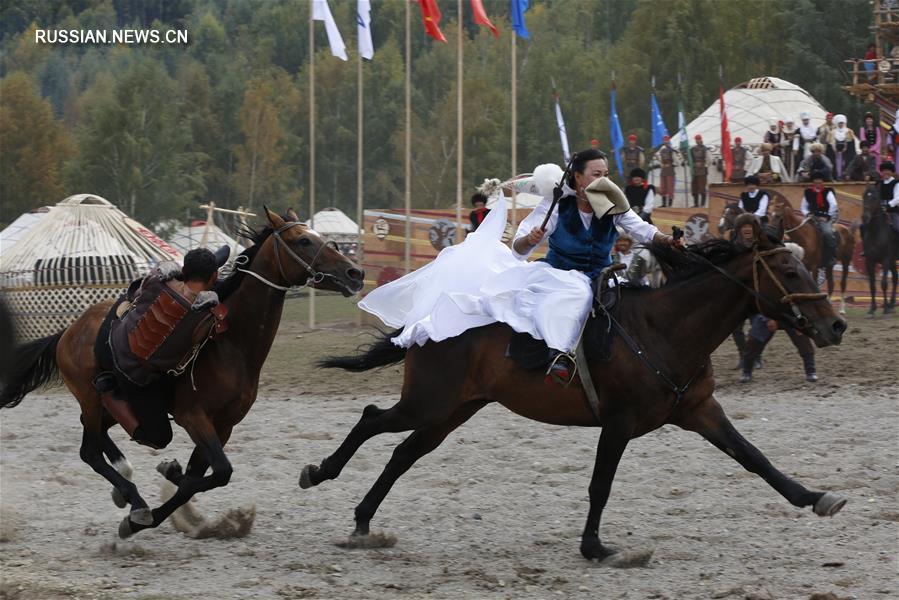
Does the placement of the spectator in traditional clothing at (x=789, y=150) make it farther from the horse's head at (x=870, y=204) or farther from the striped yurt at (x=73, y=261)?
the striped yurt at (x=73, y=261)

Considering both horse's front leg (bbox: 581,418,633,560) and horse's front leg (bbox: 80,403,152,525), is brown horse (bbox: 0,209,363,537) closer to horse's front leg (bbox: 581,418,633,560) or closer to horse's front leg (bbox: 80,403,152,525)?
horse's front leg (bbox: 80,403,152,525)

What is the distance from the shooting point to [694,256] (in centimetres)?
679

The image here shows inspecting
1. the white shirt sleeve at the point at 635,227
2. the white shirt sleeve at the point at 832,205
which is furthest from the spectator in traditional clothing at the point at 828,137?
the white shirt sleeve at the point at 635,227

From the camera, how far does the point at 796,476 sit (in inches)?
328

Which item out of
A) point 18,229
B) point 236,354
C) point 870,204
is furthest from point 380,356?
point 18,229

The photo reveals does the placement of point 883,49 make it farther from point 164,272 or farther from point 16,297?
point 164,272

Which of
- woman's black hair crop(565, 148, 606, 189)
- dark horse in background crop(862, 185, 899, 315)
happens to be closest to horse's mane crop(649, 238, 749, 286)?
woman's black hair crop(565, 148, 606, 189)

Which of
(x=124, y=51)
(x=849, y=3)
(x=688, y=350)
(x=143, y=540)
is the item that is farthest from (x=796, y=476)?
(x=124, y=51)

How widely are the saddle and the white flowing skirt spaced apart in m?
0.05

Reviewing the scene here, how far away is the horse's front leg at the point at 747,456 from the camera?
630cm

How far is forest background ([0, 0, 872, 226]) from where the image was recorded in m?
50.1

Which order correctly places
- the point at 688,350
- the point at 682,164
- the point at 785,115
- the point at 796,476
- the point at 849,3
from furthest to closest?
the point at 849,3 → the point at 785,115 → the point at 682,164 → the point at 796,476 → the point at 688,350

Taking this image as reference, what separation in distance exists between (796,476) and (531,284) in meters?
2.58

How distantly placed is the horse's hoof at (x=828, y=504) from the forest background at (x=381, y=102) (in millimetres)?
45286
